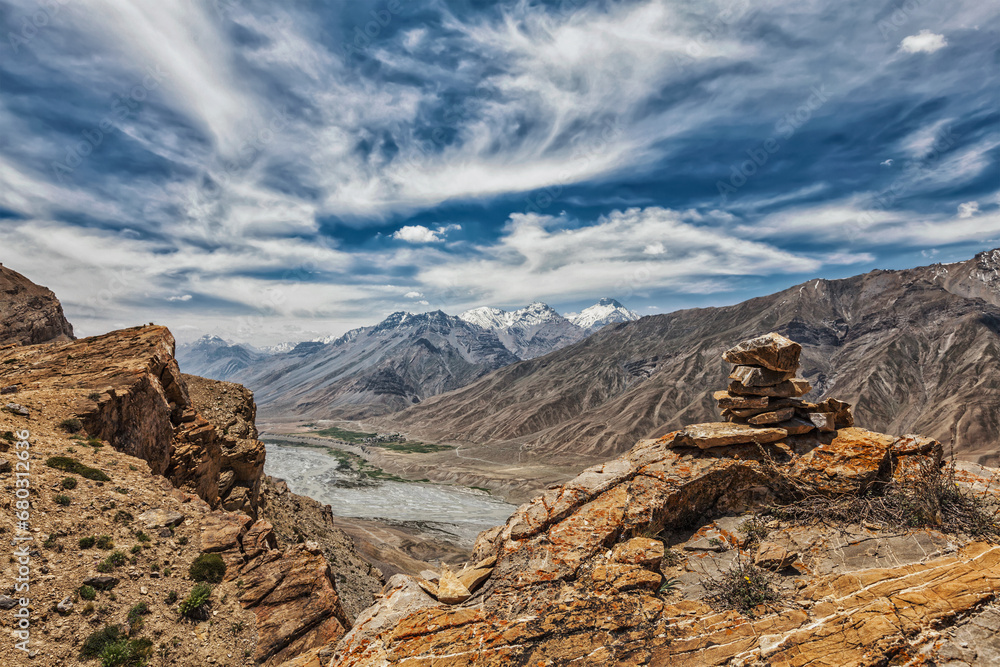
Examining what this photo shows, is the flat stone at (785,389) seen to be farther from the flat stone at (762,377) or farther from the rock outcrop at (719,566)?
the rock outcrop at (719,566)

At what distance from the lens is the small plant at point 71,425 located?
17156mm

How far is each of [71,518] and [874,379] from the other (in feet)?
766

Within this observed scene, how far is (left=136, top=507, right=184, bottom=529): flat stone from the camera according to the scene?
49.1ft

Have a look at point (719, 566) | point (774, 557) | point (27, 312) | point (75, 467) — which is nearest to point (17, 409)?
point (75, 467)

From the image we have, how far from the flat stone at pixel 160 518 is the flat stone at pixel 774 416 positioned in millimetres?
19933

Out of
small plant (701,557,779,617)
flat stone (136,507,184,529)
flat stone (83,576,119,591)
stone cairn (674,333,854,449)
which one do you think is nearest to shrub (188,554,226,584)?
flat stone (136,507,184,529)

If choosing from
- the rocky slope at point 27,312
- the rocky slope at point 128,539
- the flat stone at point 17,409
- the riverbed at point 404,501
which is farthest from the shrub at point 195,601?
the riverbed at point 404,501

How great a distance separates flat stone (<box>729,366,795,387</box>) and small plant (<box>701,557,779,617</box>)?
217 inches

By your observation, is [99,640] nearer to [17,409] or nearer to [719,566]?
[17,409]

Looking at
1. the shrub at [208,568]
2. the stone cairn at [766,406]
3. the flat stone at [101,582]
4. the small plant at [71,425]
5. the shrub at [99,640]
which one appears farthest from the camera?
the small plant at [71,425]

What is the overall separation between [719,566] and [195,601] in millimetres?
15174

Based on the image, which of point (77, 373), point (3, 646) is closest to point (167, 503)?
point (3, 646)

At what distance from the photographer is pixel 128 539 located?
46.2ft

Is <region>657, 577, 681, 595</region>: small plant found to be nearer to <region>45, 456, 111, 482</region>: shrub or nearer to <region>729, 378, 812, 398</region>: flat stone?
<region>729, 378, 812, 398</region>: flat stone
